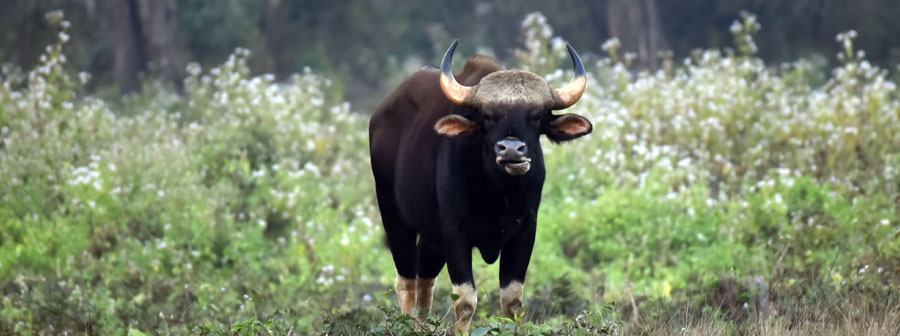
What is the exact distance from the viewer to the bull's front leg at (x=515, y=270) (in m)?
5.90

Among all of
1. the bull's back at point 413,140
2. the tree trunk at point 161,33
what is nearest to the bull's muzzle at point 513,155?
the bull's back at point 413,140

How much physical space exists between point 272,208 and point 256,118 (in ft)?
6.88

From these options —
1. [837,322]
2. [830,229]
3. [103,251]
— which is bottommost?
[837,322]

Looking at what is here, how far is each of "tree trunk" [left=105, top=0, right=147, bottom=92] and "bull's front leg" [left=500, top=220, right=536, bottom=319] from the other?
18.2m

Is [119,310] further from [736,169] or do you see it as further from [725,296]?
[736,169]

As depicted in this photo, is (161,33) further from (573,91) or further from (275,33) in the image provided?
(573,91)

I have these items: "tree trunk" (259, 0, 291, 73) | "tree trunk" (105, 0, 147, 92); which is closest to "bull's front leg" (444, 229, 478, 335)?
"tree trunk" (105, 0, 147, 92)

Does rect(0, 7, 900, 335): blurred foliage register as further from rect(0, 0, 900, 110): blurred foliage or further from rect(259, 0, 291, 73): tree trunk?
rect(259, 0, 291, 73): tree trunk

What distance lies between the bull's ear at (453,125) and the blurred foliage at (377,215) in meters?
1.16

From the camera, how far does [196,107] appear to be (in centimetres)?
1490

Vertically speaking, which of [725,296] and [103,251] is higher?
[103,251]

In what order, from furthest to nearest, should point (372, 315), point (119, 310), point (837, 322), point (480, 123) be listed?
point (119, 310) → point (372, 315) → point (837, 322) → point (480, 123)

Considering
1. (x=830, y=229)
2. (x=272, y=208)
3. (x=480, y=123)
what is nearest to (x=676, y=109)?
(x=830, y=229)

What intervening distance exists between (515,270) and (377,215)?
515 cm
